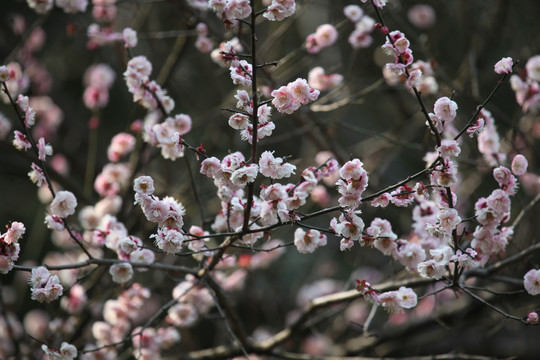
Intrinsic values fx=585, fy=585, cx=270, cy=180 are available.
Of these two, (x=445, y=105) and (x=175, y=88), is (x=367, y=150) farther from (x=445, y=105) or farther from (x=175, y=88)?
(x=445, y=105)

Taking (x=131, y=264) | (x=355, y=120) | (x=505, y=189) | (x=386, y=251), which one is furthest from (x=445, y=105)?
(x=355, y=120)

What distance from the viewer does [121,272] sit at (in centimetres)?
222

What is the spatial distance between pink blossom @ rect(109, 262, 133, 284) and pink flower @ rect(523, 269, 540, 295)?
1440 millimetres

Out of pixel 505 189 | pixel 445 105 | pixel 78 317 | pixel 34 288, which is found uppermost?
pixel 445 105

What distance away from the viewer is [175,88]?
12.8 feet

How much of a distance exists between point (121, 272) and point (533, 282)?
1.50 meters

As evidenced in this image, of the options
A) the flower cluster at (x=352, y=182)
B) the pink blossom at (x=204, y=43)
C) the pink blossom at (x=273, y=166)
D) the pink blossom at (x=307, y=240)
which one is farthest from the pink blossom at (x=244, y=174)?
the pink blossom at (x=204, y=43)

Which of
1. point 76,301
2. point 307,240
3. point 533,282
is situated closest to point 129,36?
point 307,240

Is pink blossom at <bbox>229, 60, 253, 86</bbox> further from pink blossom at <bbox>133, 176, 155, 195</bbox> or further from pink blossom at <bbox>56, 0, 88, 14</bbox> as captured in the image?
pink blossom at <bbox>56, 0, 88, 14</bbox>

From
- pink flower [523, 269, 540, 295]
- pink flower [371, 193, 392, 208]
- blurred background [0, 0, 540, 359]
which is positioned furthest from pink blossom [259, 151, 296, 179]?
blurred background [0, 0, 540, 359]

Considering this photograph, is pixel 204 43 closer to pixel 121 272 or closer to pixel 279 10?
pixel 279 10

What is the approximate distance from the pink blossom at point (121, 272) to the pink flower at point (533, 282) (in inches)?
56.7

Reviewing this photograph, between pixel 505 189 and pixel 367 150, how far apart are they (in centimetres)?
234

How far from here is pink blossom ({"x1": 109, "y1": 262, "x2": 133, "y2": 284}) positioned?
221cm
